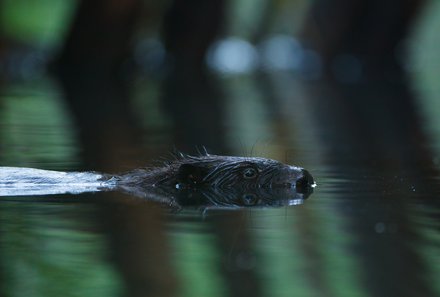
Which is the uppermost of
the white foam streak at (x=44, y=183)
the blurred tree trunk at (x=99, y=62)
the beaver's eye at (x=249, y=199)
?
the blurred tree trunk at (x=99, y=62)

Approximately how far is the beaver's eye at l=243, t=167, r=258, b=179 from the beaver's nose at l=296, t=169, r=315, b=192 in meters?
0.32

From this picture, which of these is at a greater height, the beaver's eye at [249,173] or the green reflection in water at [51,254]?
the beaver's eye at [249,173]

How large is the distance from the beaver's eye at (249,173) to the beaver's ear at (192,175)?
268 millimetres

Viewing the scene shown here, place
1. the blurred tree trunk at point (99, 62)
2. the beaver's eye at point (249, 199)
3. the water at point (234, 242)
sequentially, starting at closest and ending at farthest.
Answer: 1. the water at point (234, 242)
2. the beaver's eye at point (249, 199)
3. the blurred tree trunk at point (99, 62)

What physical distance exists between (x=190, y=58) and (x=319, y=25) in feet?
12.0

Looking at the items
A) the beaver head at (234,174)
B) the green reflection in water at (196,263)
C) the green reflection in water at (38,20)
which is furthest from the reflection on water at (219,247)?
the green reflection in water at (38,20)

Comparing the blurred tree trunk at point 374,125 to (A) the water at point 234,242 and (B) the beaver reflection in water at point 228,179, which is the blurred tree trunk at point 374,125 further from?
(B) the beaver reflection in water at point 228,179

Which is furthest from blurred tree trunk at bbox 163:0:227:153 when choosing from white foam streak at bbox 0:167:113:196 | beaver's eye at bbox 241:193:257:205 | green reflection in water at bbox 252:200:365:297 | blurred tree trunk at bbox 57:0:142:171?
green reflection in water at bbox 252:200:365:297

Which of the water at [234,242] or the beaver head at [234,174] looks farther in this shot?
the beaver head at [234,174]

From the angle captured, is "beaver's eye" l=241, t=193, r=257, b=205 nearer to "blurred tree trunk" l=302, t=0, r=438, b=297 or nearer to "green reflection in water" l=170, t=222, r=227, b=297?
"blurred tree trunk" l=302, t=0, r=438, b=297

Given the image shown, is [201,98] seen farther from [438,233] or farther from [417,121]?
[438,233]

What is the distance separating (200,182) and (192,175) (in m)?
0.07

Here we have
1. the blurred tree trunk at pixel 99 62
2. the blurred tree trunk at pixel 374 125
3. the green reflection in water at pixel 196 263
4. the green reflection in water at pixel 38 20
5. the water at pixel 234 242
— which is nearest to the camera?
the green reflection in water at pixel 196 263

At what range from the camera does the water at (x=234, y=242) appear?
18.3ft
